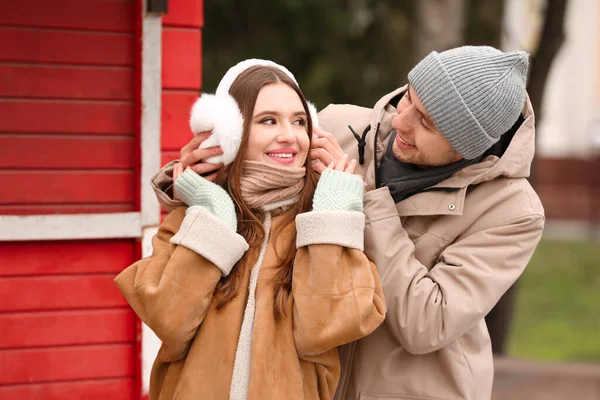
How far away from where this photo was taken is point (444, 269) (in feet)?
8.86

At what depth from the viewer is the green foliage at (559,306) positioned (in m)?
9.81

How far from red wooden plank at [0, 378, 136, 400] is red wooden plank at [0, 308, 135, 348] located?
181mm

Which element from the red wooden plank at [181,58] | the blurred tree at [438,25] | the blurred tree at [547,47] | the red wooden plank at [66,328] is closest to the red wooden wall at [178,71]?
the red wooden plank at [181,58]

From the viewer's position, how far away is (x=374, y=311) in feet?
8.36

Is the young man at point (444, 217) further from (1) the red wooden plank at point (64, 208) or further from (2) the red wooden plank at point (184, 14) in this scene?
(2) the red wooden plank at point (184, 14)

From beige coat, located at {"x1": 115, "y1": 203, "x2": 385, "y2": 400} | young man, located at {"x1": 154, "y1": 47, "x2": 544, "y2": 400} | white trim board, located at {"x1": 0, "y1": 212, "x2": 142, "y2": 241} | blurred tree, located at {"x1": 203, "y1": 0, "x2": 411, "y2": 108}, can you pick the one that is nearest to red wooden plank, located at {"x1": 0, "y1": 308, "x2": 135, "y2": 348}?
white trim board, located at {"x1": 0, "y1": 212, "x2": 142, "y2": 241}

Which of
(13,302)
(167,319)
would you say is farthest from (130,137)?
(167,319)

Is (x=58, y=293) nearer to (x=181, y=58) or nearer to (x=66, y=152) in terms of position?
(x=66, y=152)

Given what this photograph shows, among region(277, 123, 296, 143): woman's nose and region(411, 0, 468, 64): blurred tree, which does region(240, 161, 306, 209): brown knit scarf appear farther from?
region(411, 0, 468, 64): blurred tree

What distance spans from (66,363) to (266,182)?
6.21 ft

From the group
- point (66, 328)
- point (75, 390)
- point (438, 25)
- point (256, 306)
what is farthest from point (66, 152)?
point (438, 25)

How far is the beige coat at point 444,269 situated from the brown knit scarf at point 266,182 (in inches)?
9.3

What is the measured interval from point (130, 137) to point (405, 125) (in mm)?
1759

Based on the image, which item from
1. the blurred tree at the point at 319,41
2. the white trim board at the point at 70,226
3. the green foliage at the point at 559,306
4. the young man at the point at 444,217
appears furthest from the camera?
the green foliage at the point at 559,306
